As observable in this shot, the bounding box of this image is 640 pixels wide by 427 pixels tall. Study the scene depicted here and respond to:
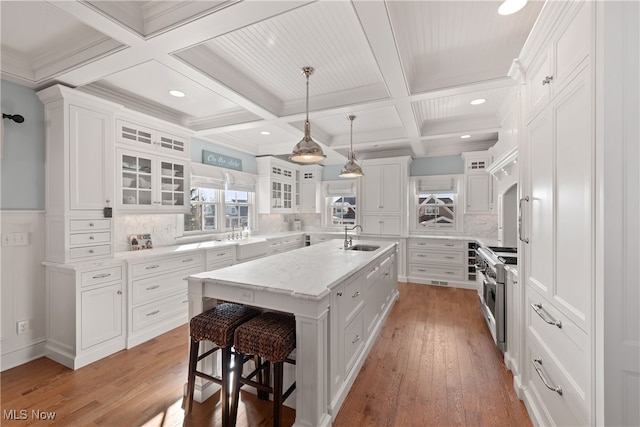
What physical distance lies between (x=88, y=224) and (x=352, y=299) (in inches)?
107

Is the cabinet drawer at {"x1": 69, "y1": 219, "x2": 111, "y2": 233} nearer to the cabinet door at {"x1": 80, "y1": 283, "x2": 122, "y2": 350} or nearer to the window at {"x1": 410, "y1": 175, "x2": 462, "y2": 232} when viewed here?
the cabinet door at {"x1": 80, "y1": 283, "x2": 122, "y2": 350}

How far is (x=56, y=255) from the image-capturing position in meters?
2.61

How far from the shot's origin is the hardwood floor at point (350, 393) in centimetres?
187

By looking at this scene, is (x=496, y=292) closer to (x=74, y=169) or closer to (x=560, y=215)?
(x=560, y=215)

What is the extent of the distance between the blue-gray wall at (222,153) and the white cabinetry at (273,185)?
0.16 m

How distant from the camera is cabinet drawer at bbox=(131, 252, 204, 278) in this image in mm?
2994

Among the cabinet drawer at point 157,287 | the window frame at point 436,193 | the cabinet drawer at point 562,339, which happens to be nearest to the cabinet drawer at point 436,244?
the window frame at point 436,193

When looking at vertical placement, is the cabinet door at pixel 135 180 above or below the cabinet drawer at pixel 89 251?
above

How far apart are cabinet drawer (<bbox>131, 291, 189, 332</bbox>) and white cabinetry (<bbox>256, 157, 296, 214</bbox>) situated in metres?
2.74

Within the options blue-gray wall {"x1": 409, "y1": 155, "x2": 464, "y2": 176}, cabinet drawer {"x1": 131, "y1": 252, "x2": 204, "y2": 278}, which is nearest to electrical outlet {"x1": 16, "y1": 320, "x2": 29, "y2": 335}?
cabinet drawer {"x1": 131, "y1": 252, "x2": 204, "y2": 278}

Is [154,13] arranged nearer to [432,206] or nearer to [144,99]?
[144,99]

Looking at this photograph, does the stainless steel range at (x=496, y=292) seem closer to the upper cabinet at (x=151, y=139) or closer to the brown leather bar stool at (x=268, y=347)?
the brown leather bar stool at (x=268, y=347)

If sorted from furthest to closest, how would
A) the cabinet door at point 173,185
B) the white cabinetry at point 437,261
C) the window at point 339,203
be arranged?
1. the window at point 339,203
2. the white cabinetry at point 437,261
3. the cabinet door at point 173,185

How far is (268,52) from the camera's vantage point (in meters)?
2.38
